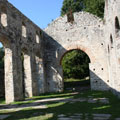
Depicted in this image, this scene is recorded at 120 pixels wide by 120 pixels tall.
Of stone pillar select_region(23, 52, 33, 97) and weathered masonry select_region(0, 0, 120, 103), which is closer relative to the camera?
weathered masonry select_region(0, 0, 120, 103)

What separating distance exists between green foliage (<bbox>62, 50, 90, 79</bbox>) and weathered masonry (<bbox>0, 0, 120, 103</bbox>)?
628 centimetres

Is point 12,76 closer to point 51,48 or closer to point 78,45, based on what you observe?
point 51,48

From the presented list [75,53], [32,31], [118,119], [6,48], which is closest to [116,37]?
[118,119]

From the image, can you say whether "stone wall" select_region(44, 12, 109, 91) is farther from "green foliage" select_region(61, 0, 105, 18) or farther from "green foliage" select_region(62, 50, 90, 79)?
"green foliage" select_region(61, 0, 105, 18)

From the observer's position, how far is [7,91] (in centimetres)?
889

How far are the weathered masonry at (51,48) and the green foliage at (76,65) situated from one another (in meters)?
6.28

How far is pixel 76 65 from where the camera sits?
19.8 metres

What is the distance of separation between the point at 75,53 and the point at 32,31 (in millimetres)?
8590

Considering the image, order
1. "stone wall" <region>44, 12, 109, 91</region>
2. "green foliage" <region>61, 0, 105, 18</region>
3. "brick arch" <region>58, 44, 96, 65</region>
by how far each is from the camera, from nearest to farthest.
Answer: "stone wall" <region>44, 12, 109, 91</region>
"brick arch" <region>58, 44, 96, 65</region>
"green foliage" <region>61, 0, 105, 18</region>

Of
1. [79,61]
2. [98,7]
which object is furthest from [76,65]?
[98,7]

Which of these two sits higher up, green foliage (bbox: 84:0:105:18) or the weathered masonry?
green foliage (bbox: 84:0:105:18)

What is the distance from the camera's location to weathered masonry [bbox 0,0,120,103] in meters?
9.46

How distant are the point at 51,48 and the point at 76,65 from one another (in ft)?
22.0

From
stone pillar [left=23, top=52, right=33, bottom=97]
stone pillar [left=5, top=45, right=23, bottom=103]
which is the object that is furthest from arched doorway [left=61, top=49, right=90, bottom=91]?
stone pillar [left=5, top=45, right=23, bottom=103]
